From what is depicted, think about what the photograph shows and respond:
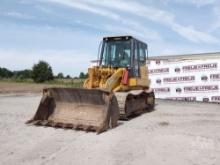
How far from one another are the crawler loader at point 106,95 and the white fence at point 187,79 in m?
6.81

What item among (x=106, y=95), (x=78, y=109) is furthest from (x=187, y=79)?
(x=106, y=95)

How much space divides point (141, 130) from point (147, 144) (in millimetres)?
1845

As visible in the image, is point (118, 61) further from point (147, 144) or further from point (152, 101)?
point (147, 144)

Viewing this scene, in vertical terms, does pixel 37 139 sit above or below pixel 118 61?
below

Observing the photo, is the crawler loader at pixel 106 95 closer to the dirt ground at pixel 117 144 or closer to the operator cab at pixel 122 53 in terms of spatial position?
the operator cab at pixel 122 53

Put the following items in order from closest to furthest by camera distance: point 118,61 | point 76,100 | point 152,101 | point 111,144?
point 111,144, point 76,100, point 118,61, point 152,101

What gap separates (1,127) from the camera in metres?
10.3

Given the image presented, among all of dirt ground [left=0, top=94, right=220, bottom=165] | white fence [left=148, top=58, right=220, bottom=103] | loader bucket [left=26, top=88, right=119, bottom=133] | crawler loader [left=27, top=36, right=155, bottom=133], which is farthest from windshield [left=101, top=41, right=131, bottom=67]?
white fence [left=148, top=58, right=220, bottom=103]

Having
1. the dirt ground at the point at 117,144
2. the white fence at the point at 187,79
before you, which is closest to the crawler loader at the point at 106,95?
the dirt ground at the point at 117,144

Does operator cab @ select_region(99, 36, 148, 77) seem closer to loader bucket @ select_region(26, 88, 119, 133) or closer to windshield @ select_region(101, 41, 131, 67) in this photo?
windshield @ select_region(101, 41, 131, 67)

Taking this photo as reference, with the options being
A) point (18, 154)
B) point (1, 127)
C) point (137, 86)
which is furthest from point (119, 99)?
point (18, 154)

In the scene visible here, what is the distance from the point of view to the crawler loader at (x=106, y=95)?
34.5 ft

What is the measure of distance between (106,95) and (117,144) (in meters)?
2.31

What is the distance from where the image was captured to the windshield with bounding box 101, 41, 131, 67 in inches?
533
